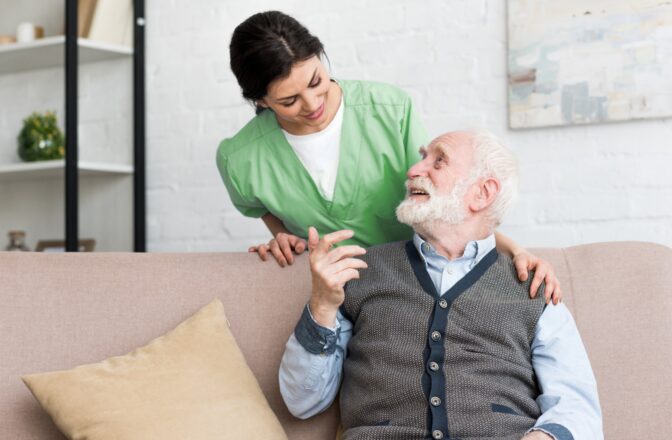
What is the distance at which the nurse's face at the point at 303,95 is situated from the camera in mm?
1902

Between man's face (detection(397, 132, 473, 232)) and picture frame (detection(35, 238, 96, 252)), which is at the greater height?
man's face (detection(397, 132, 473, 232))

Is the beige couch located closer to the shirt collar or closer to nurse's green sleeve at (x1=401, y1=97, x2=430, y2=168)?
the shirt collar

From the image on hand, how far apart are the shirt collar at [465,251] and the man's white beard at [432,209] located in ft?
0.11

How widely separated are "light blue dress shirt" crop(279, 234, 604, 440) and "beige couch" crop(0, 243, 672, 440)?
0.12 meters

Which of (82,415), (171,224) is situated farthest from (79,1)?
(82,415)

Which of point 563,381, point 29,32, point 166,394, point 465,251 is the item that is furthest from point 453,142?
point 29,32

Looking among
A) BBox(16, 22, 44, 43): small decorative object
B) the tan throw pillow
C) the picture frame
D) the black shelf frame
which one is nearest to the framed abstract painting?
the tan throw pillow

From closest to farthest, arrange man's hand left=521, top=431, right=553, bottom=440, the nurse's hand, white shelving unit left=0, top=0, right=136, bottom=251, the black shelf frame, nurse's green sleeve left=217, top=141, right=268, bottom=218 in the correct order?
1. man's hand left=521, top=431, right=553, bottom=440
2. the nurse's hand
3. nurse's green sleeve left=217, top=141, right=268, bottom=218
4. the black shelf frame
5. white shelving unit left=0, top=0, right=136, bottom=251

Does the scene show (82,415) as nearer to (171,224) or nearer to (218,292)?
(218,292)

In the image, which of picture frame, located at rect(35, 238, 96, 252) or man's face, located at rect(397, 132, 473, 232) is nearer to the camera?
man's face, located at rect(397, 132, 473, 232)

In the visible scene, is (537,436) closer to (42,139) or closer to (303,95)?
(303,95)

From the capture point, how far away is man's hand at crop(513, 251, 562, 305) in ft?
5.88

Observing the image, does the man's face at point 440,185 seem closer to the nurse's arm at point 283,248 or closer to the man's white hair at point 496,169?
the man's white hair at point 496,169

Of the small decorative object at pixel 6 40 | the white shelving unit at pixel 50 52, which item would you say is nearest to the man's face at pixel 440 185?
the white shelving unit at pixel 50 52
